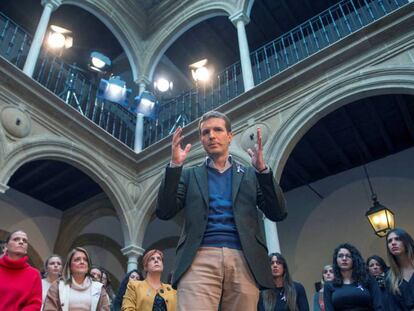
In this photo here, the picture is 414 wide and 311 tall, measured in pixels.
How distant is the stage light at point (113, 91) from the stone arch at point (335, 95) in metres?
3.96

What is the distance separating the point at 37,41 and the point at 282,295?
7.14 meters

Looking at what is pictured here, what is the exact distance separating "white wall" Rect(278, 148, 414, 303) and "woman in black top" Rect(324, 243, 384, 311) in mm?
A: 5026

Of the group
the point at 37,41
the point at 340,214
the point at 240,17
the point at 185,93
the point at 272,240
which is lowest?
the point at 272,240

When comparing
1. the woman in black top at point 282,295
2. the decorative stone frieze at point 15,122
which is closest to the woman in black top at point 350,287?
the woman in black top at point 282,295

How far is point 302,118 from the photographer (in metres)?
6.97

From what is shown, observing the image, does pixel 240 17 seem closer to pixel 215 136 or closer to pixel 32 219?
pixel 32 219

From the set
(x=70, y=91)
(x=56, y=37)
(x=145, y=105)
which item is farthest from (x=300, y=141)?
(x=56, y=37)

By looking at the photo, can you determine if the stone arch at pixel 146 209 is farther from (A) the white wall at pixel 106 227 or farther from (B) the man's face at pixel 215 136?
(B) the man's face at pixel 215 136

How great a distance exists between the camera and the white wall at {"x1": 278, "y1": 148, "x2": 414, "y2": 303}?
845cm

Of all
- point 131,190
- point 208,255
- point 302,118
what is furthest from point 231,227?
point 131,190

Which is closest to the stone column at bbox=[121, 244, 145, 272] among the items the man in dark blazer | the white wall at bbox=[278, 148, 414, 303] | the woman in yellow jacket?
the white wall at bbox=[278, 148, 414, 303]

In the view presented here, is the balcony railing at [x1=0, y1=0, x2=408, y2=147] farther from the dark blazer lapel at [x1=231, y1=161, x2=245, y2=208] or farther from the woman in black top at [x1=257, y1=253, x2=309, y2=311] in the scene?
the dark blazer lapel at [x1=231, y1=161, x2=245, y2=208]

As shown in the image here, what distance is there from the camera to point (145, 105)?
955 centimetres

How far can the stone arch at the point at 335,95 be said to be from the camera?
6.12 meters
